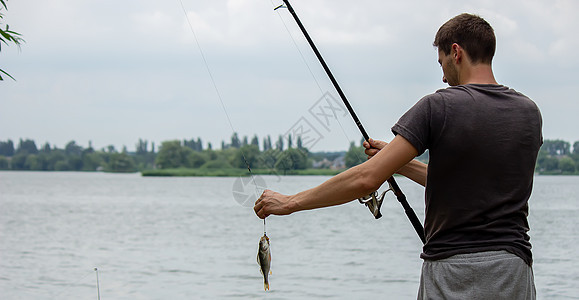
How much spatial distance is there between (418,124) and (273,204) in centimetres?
66

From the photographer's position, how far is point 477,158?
2.19 meters

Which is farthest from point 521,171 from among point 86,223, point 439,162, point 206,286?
point 86,223

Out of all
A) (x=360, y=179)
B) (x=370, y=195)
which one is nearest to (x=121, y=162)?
(x=370, y=195)

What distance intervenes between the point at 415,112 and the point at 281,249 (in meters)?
18.5

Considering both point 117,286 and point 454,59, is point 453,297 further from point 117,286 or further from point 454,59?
point 117,286

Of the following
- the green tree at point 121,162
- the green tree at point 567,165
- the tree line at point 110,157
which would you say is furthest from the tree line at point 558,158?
the green tree at point 121,162

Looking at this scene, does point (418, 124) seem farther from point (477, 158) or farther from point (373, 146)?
point (373, 146)

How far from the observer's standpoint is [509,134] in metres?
2.20

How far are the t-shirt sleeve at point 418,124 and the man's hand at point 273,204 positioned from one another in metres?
0.53

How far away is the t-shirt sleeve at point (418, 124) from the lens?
218 cm

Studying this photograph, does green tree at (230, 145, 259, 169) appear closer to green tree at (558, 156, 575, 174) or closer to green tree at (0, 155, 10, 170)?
green tree at (558, 156, 575, 174)

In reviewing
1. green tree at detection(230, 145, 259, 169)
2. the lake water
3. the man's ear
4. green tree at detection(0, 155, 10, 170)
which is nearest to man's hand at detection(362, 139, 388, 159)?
the man's ear

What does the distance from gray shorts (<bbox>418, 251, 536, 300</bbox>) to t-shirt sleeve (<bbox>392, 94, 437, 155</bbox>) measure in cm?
40

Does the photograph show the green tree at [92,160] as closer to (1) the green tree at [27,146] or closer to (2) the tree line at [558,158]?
(1) the green tree at [27,146]
